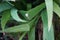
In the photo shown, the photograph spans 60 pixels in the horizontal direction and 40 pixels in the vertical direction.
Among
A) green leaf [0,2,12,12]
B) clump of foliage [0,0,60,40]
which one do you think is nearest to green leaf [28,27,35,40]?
clump of foliage [0,0,60,40]

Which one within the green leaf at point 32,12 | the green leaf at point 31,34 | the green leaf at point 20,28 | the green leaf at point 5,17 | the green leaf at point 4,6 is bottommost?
the green leaf at point 31,34

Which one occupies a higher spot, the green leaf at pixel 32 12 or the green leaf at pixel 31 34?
the green leaf at pixel 32 12

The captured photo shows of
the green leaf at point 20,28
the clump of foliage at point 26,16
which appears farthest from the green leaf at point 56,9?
the green leaf at point 20,28

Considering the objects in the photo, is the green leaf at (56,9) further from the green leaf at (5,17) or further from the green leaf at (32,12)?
the green leaf at (5,17)

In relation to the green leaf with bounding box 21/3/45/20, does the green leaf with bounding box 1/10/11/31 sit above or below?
below

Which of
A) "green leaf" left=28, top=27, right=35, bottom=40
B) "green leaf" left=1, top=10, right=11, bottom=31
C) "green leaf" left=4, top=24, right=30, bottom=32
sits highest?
"green leaf" left=1, top=10, right=11, bottom=31

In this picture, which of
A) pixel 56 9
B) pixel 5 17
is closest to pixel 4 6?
pixel 5 17

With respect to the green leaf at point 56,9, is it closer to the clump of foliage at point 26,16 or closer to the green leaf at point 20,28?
the clump of foliage at point 26,16

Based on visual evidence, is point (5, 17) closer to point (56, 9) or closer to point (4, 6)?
point (4, 6)

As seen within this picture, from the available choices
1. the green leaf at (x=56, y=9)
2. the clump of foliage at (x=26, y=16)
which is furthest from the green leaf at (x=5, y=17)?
the green leaf at (x=56, y=9)

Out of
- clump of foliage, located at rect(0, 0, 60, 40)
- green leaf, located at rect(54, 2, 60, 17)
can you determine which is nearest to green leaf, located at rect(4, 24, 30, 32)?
clump of foliage, located at rect(0, 0, 60, 40)

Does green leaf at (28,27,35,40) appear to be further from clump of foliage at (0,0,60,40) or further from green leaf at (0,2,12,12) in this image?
green leaf at (0,2,12,12)

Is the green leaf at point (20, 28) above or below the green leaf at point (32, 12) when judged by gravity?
below
